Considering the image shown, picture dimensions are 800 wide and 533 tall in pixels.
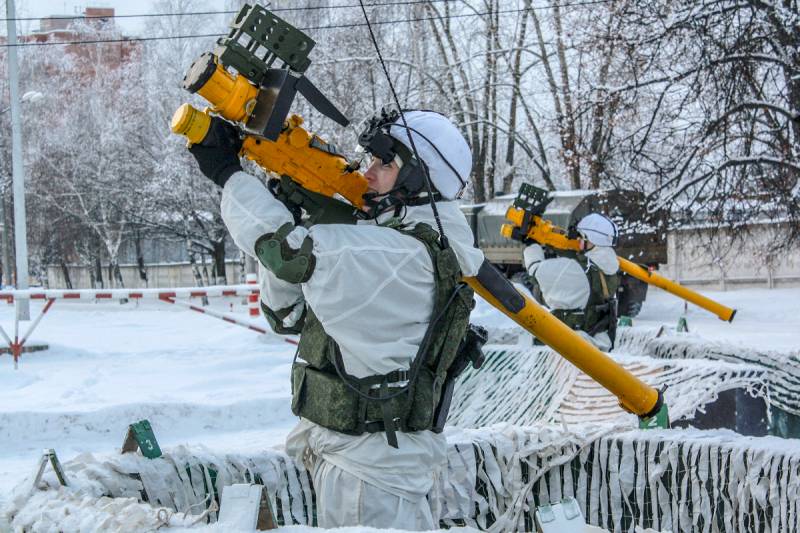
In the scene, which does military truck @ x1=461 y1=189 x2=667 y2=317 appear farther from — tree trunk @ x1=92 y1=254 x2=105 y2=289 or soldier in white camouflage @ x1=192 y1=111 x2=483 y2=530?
tree trunk @ x1=92 y1=254 x2=105 y2=289

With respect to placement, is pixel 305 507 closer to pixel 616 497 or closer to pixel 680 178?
pixel 616 497

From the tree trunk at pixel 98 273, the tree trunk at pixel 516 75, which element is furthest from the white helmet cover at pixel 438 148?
the tree trunk at pixel 98 273

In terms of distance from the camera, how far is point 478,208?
19.9m

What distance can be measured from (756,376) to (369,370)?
3.40 m

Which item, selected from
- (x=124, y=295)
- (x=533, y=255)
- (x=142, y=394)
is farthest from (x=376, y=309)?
(x=124, y=295)

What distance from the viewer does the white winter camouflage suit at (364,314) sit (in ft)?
8.41

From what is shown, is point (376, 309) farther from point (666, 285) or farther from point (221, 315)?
point (221, 315)

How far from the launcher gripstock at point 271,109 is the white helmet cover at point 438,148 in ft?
0.71

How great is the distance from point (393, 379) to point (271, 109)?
856 millimetres

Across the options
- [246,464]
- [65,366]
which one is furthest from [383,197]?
[65,366]

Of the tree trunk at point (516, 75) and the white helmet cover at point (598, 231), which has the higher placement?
the tree trunk at point (516, 75)

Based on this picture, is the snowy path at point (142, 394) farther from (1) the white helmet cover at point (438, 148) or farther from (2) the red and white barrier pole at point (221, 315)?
(1) the white helmet cover at point (438, 148)

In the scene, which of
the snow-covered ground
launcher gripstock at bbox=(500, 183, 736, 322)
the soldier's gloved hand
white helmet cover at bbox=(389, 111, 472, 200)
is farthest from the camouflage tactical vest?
the soldier's gloved hand

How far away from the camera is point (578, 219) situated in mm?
15742
